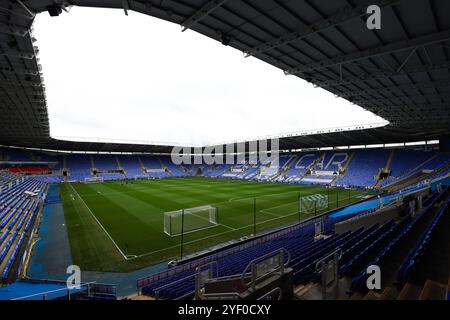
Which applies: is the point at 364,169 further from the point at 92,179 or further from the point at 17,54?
the point at 92,179

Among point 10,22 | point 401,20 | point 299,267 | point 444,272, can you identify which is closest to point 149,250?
point 299,267

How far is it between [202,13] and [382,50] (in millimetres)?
7974

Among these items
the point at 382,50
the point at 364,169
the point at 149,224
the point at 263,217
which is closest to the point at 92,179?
the point at 149,224

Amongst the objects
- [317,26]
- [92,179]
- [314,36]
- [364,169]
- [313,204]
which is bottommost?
[313,204]

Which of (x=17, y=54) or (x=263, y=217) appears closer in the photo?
(x=17, y=54)

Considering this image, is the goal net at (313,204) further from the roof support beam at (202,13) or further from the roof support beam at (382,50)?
the roof support beam at (202,13)

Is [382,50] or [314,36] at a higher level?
[314,36]

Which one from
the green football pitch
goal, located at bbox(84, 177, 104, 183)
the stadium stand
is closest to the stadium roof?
the green football pitch

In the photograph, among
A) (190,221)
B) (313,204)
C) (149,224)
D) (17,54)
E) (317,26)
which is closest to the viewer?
Answer: (317,26)

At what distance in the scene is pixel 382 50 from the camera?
33.5 ft

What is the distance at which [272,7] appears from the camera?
26.1ft

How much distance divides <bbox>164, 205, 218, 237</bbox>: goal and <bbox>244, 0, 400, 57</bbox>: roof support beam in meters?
13.4

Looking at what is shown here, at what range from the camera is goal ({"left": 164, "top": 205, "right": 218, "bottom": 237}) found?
19320mm
